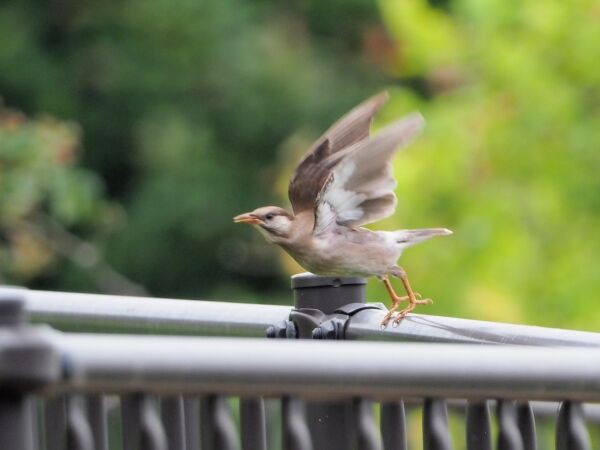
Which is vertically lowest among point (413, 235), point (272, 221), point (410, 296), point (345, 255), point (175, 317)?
point (175, 317)

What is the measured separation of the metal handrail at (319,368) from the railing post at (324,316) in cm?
86

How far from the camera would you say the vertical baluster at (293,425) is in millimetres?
1925

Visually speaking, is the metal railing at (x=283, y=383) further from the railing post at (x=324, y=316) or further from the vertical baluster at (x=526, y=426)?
the railing post at (x=324, y=316)

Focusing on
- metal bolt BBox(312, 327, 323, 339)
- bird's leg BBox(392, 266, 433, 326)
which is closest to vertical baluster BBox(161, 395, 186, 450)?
metal bolt BBox(312, 327, 323, 339)

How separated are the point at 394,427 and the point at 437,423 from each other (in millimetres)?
196

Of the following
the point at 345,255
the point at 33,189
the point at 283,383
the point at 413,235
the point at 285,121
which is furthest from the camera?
the point at 285,121

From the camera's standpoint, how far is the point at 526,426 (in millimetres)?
2141

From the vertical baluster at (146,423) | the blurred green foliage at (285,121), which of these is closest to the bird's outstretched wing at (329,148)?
the vertical baluster at (146,423)

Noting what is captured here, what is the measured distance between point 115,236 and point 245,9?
3739mm

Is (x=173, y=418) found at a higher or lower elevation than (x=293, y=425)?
higher

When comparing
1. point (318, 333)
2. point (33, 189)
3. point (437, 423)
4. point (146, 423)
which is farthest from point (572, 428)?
point (33, 189)

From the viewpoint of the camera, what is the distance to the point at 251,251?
17562mm

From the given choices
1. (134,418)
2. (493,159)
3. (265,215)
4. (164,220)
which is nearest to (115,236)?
(164,220)

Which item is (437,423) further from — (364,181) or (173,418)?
(364,181)
